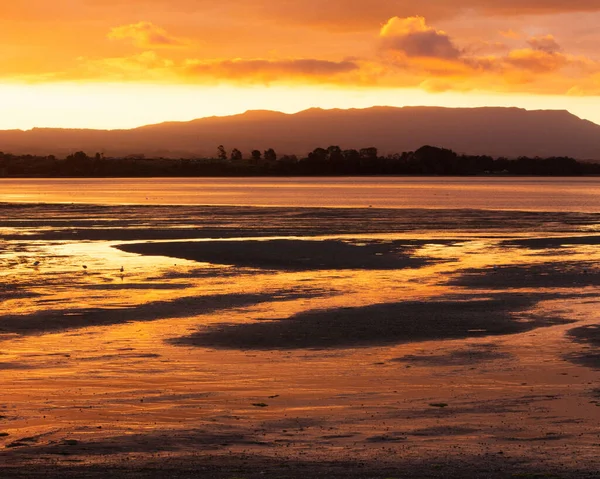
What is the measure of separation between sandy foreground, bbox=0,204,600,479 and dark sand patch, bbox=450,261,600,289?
0.13 m

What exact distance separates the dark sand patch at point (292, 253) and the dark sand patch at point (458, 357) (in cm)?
1697

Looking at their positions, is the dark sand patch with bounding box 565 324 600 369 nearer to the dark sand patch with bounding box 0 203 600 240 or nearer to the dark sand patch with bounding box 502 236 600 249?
the dark sand patch with bounding box 502 236 600 249


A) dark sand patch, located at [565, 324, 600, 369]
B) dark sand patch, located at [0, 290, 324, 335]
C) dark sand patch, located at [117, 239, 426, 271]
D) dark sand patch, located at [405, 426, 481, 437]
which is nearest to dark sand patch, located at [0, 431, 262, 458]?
dark sand patch, located at [405, 426, 481, 437]

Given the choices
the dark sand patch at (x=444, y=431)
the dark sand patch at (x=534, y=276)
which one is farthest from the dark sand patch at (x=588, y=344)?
the dark sand patch at (x=534, y=276)

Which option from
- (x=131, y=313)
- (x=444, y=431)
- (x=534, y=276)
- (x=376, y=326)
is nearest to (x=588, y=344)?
(x=376, y=326)

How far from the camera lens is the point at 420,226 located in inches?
2443

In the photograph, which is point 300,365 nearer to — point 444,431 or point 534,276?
point 444,431

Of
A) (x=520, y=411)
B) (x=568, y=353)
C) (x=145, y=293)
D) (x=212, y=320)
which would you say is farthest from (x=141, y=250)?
(x=520, y=411)

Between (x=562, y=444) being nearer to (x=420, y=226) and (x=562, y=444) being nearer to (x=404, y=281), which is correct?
(x=404, y=281)

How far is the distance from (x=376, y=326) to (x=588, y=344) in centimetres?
489

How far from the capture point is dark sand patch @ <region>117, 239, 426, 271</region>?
37.4 m

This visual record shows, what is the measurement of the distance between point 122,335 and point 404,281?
12861mm

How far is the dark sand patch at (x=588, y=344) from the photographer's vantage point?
58.1 feet

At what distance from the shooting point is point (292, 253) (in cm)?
4172
